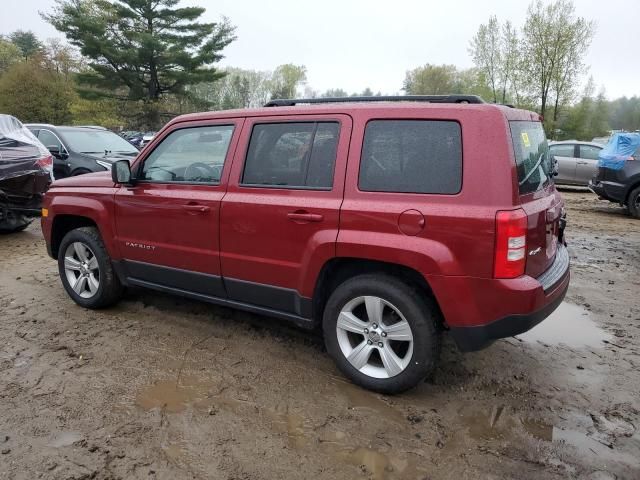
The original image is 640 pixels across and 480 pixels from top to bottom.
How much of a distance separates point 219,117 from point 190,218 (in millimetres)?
823

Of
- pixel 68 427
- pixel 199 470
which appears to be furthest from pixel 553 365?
pixel 68 427

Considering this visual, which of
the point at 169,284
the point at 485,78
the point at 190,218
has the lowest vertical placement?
the point at 169,284

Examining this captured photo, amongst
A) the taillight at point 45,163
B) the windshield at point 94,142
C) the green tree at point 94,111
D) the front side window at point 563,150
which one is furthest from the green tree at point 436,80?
the taillight at point 45,163

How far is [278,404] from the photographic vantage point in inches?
123

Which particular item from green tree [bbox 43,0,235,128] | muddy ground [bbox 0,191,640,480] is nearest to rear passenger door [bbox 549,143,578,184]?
muddy ground [bbox 0,191,640,480]

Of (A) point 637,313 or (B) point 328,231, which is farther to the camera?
(A) point 637,313

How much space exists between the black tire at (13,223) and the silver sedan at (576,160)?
1295 centimetres

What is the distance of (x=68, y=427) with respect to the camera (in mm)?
2857

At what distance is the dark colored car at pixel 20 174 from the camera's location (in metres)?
7.07

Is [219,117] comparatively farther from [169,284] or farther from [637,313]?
[637,313]

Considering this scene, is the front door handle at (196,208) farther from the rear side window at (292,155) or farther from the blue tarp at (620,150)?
the blue tarp at (620,150)

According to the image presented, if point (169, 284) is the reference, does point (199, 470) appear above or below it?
below

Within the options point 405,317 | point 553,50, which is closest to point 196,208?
point 405,317

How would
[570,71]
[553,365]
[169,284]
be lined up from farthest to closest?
[570,71] → [169,284] → [553,365]
